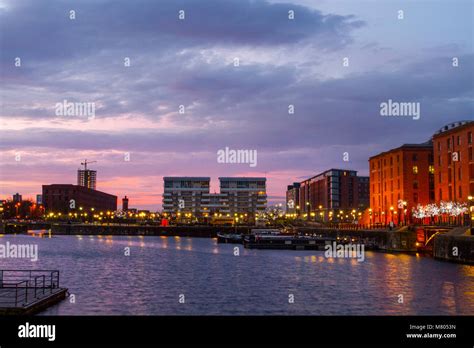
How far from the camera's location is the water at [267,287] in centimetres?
5009

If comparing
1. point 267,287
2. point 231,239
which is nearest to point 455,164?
point 267,287

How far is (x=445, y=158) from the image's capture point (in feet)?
428

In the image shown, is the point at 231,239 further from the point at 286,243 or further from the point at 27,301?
the point at 27,301

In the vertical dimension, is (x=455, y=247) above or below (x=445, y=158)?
below

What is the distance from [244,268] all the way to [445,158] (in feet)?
211

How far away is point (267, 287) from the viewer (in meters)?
65.3

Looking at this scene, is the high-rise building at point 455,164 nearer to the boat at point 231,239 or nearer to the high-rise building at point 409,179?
the high-rise building at point 409,179

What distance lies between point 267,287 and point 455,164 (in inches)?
2942

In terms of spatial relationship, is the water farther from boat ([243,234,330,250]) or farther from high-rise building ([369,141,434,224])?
high-rise building ([369,141,434,224])
